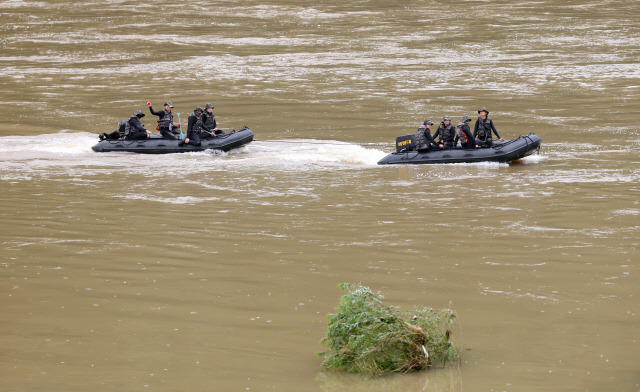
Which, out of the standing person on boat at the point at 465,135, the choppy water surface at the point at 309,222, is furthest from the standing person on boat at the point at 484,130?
the choppy water surface at the point at 309,222

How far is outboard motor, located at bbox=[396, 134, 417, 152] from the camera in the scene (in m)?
20.6

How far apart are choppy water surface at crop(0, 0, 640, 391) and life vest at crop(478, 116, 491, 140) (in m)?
0.90

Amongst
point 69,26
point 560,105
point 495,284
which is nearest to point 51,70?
point 69,26

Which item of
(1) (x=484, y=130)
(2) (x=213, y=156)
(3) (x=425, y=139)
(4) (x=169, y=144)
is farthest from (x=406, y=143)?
(4) (x=169, y=144)

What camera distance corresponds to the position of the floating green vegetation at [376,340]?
8.81 meters

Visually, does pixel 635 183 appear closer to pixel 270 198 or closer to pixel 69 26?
pixel 270 198

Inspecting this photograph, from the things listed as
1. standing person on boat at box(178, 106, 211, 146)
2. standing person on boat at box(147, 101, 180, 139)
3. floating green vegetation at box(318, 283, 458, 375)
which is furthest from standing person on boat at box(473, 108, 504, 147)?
floating green vegetation at box(318, 283, 458, 375)

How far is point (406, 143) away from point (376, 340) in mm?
12172

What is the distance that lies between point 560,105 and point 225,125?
9888mm

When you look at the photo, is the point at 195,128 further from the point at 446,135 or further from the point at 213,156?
the point at 446,135

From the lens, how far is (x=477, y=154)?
2027cm

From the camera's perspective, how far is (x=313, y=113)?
2698 cm

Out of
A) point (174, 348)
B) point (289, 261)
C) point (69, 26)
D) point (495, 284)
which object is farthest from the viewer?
point (69, 26)

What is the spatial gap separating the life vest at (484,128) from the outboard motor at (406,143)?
1469mm
